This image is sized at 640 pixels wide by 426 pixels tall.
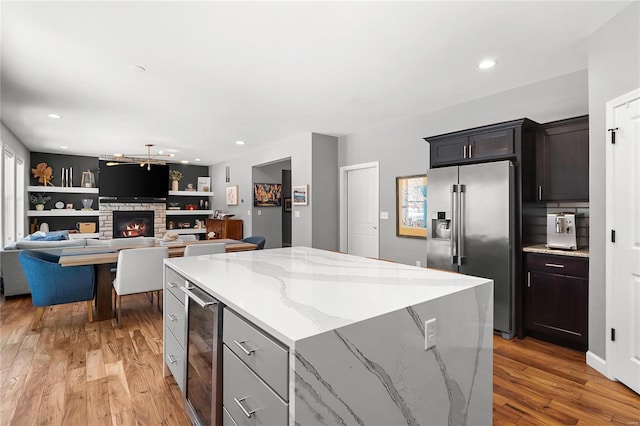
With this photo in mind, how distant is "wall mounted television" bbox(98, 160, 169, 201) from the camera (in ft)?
26.4

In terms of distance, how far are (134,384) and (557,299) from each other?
354 centimetres

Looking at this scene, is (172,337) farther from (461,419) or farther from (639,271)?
(639,271)

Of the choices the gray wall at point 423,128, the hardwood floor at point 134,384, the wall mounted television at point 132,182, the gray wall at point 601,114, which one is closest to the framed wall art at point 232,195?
the wall mounted television at point 132,182

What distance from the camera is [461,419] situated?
1.45m

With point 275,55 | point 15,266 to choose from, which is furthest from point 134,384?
point 15,266

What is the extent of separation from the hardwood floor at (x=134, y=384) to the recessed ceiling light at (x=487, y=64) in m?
2.60

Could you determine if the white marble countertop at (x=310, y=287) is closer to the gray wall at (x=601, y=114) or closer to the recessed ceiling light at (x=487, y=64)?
the gray wall at (x=601, y=114)

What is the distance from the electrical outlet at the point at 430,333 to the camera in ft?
4.09

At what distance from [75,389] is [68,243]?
337 centimetres

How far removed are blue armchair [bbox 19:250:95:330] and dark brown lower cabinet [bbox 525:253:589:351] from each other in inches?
179

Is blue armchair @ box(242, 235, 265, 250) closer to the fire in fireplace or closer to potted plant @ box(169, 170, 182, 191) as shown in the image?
the fire in fireplace

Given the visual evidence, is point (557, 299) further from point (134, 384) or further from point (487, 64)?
point (134, 384)

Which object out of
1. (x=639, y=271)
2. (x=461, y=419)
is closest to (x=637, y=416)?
(x=639, y=271)

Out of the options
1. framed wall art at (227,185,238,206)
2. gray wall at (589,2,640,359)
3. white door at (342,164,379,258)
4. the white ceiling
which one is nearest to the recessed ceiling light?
the white ceiling
